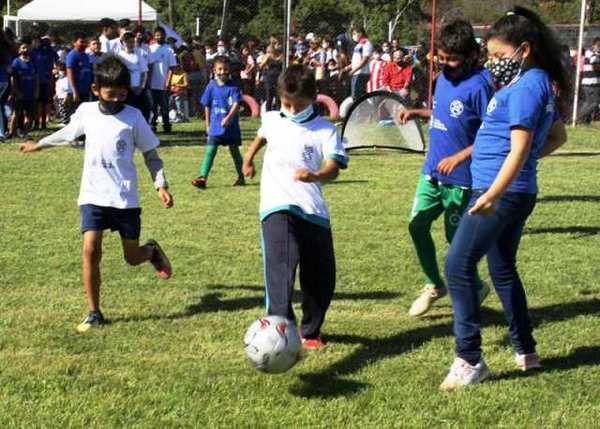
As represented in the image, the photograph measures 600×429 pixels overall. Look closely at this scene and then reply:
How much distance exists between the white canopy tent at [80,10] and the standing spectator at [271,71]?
589 centimetres

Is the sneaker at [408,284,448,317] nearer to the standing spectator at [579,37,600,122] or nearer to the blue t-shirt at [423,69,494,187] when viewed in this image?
the blue t-shirt at [423,69,494,187]

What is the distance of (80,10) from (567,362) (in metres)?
24.6

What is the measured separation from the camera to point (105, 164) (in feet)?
20.1

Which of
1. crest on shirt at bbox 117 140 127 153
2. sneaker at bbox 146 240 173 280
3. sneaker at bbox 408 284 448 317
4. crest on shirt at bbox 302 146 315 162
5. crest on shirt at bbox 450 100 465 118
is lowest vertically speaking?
sneaker at bbox 408 284 448 317

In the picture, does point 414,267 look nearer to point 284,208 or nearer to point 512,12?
point 284,208

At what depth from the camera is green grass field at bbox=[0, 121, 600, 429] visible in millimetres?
4723

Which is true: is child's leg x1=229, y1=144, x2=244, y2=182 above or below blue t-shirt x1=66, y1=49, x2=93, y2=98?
below

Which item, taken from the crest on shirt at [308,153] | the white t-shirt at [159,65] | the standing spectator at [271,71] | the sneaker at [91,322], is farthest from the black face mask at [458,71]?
the standing spectator at [271,71]

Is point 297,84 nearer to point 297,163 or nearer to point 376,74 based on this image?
point 297,163

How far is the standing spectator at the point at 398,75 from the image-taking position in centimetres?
2170

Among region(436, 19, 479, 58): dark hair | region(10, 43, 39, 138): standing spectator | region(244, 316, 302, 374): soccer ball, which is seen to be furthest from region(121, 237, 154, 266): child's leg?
region(10, 43, 39, 138): standing spectator

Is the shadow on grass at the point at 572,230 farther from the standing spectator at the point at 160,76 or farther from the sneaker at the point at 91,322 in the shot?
the standing spectator at the point at 160,76

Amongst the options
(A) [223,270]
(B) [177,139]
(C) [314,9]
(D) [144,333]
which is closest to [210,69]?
(B) [177,139]

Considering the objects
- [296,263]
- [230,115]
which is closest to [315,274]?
[296,263]
